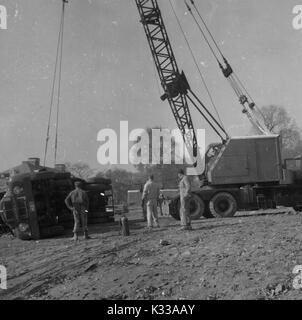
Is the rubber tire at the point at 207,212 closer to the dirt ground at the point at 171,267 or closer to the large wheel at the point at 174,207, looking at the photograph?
the large wheel at the point at 174,207

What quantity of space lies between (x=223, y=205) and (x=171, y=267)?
9464 millimetres

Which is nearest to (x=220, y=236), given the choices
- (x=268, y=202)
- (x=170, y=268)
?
(x=170, y=268)

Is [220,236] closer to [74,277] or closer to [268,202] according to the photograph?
[74,277]

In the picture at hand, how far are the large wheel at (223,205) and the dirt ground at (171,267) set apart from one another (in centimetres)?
548

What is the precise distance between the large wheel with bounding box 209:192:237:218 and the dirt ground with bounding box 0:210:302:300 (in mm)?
5477

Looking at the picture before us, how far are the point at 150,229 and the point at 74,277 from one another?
16.2 ft

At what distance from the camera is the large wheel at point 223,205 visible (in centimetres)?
1728

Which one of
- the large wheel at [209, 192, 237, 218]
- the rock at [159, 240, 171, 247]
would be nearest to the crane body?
the large wheel at [209, 192, 237, 218]

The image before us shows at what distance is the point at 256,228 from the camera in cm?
1107

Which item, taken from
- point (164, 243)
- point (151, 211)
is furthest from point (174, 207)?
point (164, 243)

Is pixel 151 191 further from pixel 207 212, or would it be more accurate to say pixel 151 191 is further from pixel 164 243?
pixel 207 212

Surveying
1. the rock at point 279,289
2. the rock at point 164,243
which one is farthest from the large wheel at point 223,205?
the rock at point 279,289

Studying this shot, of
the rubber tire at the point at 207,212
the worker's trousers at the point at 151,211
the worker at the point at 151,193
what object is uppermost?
the worker at the point at 151,193

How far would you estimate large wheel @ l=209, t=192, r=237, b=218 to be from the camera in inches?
680
